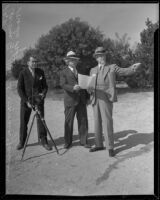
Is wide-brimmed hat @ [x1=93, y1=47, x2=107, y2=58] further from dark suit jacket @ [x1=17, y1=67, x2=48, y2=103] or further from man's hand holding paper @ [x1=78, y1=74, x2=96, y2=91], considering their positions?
dark suit jacket @ [x1=17, y1=67, x2=48, y2=103]

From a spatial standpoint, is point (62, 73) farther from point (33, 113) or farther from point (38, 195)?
point (38, 195)

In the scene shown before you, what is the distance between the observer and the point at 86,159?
4.52m

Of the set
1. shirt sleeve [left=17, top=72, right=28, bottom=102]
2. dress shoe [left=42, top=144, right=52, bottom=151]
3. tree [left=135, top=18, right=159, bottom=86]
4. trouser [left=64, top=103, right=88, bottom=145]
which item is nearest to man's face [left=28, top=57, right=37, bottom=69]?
shirt sleeve [left=17, top=72, right=28, bottom=102]

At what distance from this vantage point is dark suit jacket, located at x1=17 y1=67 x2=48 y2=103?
4504 millimetres

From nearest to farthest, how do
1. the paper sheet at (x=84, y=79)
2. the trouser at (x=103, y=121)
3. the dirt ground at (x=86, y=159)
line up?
the dirt ground at (x=86, y=159) < the paper sheet at (x=84, y=79) < the trouser at (x=103, y=121)

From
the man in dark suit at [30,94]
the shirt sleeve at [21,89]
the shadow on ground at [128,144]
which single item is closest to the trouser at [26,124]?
the man in dark suit at [30,94]

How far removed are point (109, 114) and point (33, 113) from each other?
1209 mm

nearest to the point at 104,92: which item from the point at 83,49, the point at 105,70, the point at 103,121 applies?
the point at 105,70

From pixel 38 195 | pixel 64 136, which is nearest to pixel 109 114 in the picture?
pixel 64 136

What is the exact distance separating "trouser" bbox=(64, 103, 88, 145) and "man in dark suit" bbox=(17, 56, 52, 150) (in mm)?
375

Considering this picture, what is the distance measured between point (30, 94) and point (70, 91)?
2.08ft

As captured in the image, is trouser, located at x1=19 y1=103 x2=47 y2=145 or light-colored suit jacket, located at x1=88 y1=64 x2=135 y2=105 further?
trouser, located at x1=19 y1=103 x2=47 y2=145

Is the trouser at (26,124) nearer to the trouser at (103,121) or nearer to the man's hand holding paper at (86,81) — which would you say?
the man's hand holding paper at (86,81)

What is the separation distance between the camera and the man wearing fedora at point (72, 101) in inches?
180
